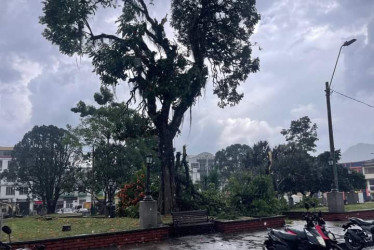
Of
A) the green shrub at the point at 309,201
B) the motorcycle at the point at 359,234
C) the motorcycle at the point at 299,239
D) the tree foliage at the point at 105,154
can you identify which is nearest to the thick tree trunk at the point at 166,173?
the green shrub at the point at 309,201

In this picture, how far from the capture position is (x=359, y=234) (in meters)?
9.82

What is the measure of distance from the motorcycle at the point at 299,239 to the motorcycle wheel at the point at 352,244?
2.76 m

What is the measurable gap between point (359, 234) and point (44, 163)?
41381 millimetres

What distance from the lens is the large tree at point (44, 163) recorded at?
141 feet

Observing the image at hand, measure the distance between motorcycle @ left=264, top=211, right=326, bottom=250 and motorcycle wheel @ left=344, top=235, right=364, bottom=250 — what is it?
109 inches

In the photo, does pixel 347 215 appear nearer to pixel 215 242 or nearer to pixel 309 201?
pixel 309 201

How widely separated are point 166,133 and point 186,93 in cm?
268

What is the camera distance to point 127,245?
37.2ft

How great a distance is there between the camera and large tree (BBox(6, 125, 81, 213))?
4297cm

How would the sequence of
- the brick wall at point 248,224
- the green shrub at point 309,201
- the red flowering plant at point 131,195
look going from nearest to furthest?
the brick wall at point 248,224
the red flowering plant at point 131,195
the green shrub at point 309,201

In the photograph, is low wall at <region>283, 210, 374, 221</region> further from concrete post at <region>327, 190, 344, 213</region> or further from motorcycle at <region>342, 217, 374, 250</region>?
motorcycle at <region>342, 217, 374, 250</region>

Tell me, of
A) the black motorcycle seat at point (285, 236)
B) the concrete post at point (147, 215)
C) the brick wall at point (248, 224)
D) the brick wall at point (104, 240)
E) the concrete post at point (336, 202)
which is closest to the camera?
the black motorcycle seat at point (285, 236)

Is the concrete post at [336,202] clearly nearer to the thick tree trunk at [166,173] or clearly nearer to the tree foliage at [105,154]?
the thick tree trunk at [166,173]

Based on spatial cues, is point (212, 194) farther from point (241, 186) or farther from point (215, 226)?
point (215, 226)
